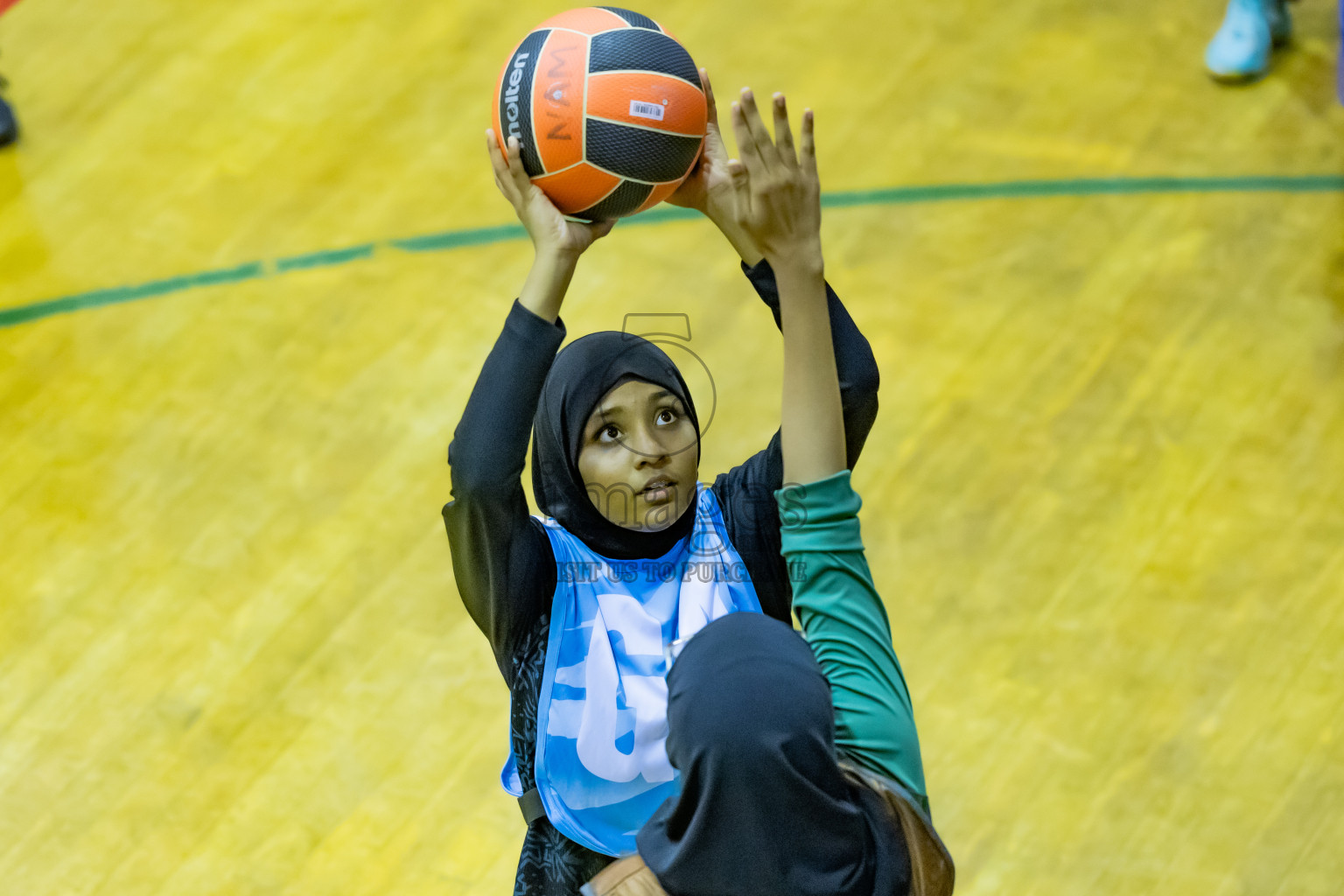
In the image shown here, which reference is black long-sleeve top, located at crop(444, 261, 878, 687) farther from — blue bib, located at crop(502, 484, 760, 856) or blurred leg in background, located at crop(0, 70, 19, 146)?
blurred leg in background, located at crop(0, 70, 19, 146)

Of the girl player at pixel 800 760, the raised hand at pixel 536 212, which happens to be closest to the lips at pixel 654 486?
the raised hand at pixel 536 212

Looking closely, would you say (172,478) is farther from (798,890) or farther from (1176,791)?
(798,890)

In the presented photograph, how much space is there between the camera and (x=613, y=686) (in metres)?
1.65

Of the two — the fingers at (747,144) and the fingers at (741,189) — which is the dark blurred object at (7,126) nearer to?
the fingers at (741,189)

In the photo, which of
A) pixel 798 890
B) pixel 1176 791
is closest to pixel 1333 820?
pixel 1176 791

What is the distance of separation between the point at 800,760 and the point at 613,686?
0.66 metres

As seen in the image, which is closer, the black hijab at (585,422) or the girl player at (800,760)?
the girl player at (800,760)

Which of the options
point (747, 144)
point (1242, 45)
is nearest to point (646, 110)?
point (747, 144)

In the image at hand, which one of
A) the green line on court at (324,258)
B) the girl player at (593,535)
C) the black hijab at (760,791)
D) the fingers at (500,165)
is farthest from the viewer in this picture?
the green line on court at (324,258)

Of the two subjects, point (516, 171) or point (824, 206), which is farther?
point (824, 206)

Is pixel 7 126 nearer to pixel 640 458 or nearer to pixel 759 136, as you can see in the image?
pixel 640 458

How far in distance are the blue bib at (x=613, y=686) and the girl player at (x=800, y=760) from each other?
0.40 metres

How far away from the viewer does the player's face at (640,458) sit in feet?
5.65

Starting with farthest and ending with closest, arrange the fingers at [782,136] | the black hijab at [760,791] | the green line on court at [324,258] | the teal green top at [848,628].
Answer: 1. the green line on court at [324,258]
2. the fingers at [782,136]
3. the teal green top at [848,628]
4. the black hijab at [760,791]
